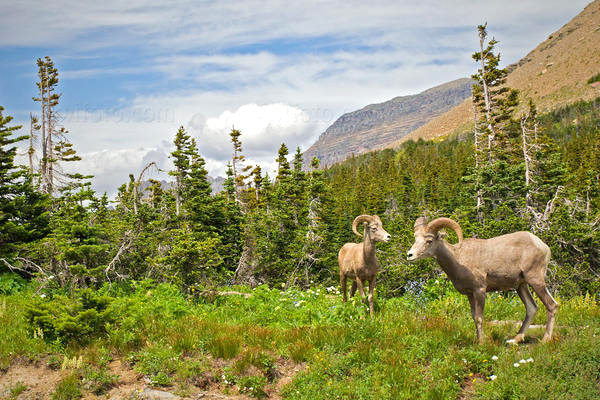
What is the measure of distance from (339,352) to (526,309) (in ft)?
12.0

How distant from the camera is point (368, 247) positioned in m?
10.1

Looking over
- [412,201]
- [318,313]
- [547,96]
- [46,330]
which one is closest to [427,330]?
[318,313]

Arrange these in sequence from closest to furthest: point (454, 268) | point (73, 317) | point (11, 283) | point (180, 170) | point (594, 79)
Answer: point (454, 268)
point (73, 317)
point (11, 283)
point (180, 170)
point (594, 79)

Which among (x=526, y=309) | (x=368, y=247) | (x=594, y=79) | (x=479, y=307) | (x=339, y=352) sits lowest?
(x=339, y=352)

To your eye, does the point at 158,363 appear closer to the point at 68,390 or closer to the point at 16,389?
the point at 68,390

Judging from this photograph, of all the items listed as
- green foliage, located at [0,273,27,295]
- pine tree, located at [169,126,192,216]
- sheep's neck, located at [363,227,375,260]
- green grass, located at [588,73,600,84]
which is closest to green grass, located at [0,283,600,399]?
sheep's neck, located at [363,227,375,260]

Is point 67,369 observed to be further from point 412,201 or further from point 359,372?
point 412,201

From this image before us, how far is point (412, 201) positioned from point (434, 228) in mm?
60525

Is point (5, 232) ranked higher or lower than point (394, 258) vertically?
higher

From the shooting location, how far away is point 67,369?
692 centimetres

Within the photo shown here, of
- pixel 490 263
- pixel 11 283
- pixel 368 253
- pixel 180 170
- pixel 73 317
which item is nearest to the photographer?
pixel 490 263

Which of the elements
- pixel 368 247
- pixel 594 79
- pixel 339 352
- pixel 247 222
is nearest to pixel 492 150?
pixel 247 222

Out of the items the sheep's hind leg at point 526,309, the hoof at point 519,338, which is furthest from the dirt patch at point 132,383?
the sheep's hind leg at point 526,309

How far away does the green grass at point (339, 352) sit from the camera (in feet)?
19.9
